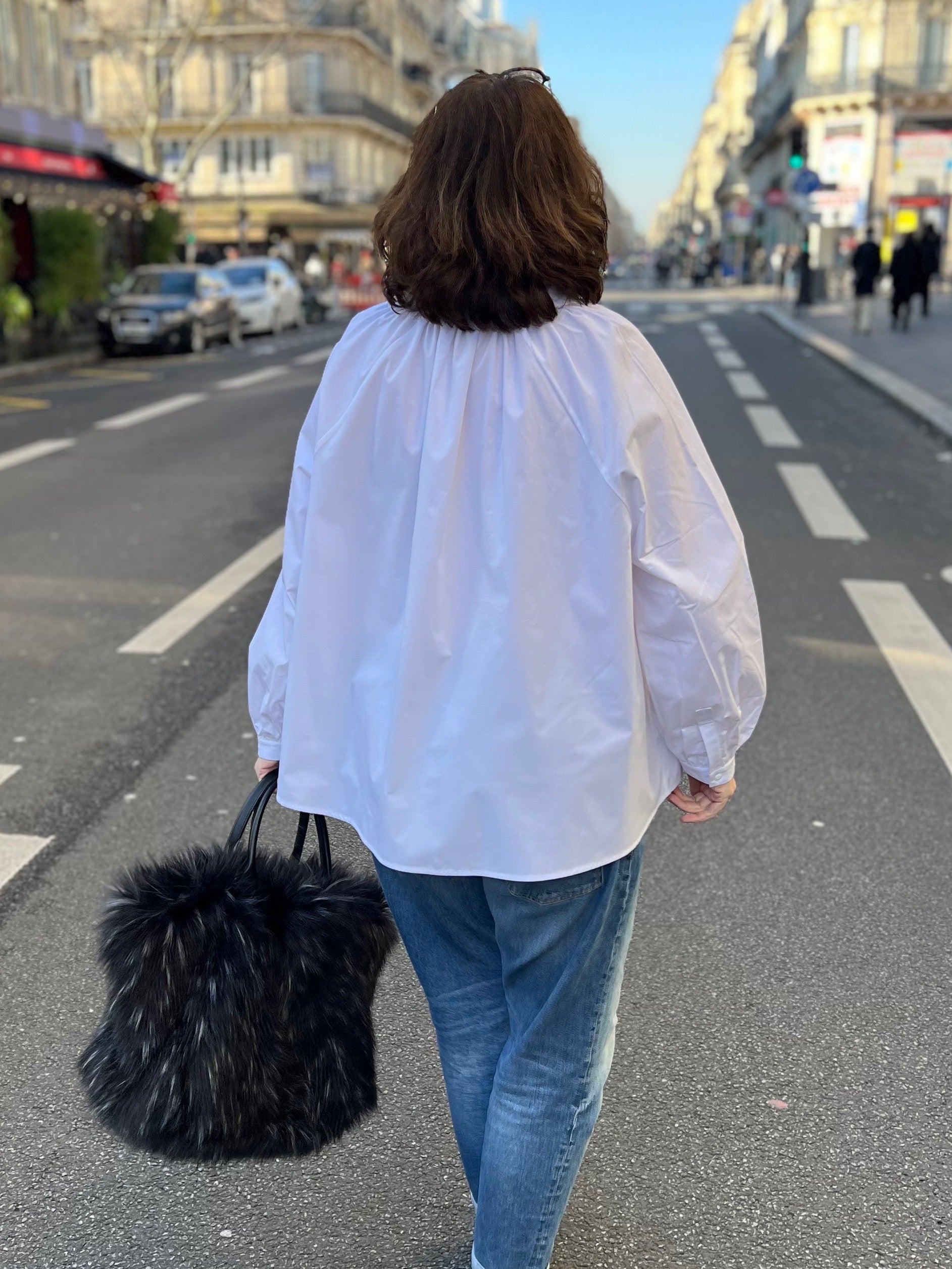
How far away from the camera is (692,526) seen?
1.79 metres

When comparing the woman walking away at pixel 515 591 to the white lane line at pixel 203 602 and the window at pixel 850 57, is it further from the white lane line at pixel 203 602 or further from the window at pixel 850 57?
the window at pixel 850 57

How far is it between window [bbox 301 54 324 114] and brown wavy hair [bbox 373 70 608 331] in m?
65.1

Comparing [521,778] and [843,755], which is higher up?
[521,778]

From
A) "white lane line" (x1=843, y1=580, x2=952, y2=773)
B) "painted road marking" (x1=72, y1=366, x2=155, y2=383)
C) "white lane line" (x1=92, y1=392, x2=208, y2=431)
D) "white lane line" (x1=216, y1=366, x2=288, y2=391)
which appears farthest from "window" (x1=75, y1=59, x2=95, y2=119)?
"white lane line" (x1=843, y1=580, x2=952, y2=773)

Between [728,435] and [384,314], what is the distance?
11.4 meters

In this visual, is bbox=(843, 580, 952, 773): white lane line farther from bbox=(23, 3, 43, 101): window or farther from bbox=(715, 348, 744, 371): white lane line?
bbox=(23, 3, 43, 101): window

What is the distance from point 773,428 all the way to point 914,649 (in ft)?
25.6

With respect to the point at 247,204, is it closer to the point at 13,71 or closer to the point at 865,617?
the point at 13,71

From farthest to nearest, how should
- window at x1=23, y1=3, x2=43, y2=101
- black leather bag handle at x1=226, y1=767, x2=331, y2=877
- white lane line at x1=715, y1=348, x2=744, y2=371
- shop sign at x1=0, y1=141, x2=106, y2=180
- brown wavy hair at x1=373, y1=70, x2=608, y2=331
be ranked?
window at x1=23, y1=3, x2=43, y2=101 → shop sign at x1=0, y1=141, x2=106, y2=180 → white lane line at x1=715, y1=348, x2=744, y2=371 → black leather bag handle at x1=226, y1=767, x2=331, y2=877 → brown wavy hair at x1=373, y1=70, x2=608, y2=331

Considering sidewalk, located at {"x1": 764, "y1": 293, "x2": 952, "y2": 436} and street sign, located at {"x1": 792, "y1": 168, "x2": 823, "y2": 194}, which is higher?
street sign, located at {"x1": 792, "y1": 168, "x2": 823, "y2": 194}

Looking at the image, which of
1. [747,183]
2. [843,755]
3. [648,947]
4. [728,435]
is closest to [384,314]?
[648,947]

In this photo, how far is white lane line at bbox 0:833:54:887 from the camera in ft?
12.6

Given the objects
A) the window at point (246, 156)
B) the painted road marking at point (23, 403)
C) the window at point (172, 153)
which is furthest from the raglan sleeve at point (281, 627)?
the window at point (172, 153)

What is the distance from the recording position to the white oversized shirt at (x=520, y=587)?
5.58 feet
